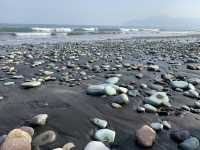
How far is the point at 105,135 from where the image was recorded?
143 inches

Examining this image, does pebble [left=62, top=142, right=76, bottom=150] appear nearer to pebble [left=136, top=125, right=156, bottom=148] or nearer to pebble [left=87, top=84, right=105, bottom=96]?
pebble [left=136, top=125, right=156, bottom=148]

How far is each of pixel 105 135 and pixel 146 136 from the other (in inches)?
22.4

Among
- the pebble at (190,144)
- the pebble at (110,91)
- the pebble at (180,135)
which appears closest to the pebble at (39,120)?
the pebble at (110,91)

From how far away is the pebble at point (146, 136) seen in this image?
11.5 ft

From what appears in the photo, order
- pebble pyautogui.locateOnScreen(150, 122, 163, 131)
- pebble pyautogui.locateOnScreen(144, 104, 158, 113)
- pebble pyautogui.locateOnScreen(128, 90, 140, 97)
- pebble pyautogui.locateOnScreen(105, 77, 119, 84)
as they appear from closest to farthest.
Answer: pebble pyautogui.locateOnScreen(150, 122, 163, 131) → pebble pyautogui.locateOnScreen(144, 104, 158, 113) → pebble pyautogui.locateOnScreen(128, 90, 140, 97) → pebble pyautogui.locateOnScreen(105, 77, 119, 84)

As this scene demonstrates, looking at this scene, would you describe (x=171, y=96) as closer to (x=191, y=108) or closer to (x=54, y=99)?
(x=191, y=108)

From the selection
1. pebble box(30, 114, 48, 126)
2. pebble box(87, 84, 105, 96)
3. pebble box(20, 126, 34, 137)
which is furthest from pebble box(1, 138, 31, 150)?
pebble box(87, 84, 105, 96)

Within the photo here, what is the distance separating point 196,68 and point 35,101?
5.78 metres

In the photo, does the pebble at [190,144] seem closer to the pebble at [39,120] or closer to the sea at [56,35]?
the pebble at [39,120]

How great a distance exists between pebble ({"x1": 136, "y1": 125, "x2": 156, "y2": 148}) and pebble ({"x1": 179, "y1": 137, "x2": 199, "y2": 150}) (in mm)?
387

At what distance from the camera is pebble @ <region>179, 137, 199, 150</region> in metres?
3.38

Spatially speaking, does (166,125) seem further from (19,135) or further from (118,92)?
(19,135)

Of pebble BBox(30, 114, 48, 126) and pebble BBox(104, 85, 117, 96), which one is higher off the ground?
pebble BBox(104, 85, 117, 96)

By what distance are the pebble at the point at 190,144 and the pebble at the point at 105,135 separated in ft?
3.04
